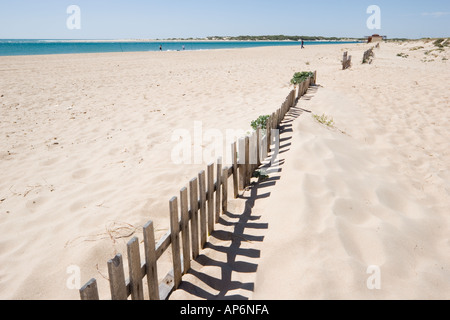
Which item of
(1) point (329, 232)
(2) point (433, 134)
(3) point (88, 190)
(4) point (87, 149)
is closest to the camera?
(1) point (329, 232)

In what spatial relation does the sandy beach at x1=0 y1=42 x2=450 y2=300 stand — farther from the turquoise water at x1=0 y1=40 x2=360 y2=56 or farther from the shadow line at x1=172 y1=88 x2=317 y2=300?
the turquoise water at x1=0 y1=40 x2=360 y2=56

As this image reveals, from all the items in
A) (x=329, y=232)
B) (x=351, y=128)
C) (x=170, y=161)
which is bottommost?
(x=329, y=232)

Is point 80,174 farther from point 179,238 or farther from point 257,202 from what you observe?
point 257,202

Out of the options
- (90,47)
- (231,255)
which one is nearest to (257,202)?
(231,255)

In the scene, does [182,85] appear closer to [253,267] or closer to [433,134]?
[433,134]

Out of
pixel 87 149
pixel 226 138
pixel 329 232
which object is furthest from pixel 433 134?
pixel 87 149

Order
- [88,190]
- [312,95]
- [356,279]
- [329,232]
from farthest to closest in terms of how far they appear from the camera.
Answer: [312,95]
[88,190]
[329,232]
[356,279]

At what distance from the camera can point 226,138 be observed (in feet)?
20.4

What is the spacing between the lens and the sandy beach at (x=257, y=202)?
2662 mm

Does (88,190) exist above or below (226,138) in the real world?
below

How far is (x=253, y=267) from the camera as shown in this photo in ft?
9.29

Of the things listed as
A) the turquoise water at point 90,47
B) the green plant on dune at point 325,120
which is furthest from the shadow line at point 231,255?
the turquoise water at point 90,47

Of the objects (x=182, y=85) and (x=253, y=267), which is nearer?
(x=253, y=267)

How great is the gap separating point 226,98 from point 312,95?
2.97 meters
